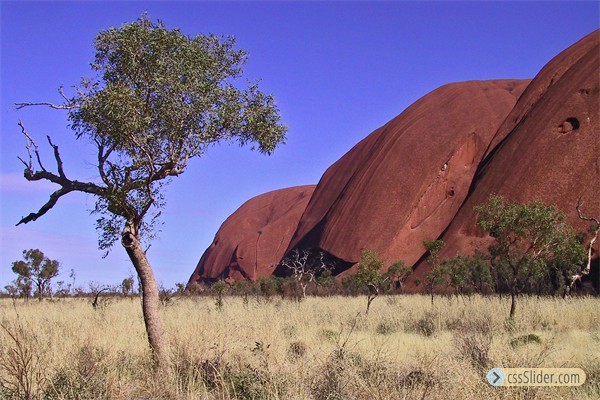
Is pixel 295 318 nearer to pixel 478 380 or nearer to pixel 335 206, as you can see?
pixel 478 380

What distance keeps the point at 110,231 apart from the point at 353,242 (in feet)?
151

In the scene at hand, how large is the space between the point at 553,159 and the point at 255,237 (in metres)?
45.9

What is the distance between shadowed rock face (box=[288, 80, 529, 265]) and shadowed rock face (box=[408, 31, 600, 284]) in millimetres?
4985

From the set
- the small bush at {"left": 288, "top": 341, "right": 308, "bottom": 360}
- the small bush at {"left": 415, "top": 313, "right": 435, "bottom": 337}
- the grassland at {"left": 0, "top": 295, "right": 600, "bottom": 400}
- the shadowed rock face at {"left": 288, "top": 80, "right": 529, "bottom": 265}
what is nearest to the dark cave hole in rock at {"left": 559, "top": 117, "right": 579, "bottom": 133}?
the shadowed rock face at {"left": 288, "top": 80, "right": 529, "bottom": 265}

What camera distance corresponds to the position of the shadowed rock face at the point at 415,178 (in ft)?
175

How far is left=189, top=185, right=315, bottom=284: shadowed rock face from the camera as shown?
7675 centimetres

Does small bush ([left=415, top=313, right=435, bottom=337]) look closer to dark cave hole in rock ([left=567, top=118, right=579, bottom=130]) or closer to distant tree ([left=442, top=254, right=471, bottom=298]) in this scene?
distant tree ([left=442, top=254, right=471, bottom=298])

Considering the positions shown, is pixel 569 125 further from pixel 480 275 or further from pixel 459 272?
pixel 459 272

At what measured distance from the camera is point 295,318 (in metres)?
16.8

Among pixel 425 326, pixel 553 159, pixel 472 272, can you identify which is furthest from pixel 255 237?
pixel 425 326

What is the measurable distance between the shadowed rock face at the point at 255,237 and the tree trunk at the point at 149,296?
59.4m

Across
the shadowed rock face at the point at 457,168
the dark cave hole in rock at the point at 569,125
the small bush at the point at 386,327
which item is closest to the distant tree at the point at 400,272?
the shadowed rock face at the point at 457,168

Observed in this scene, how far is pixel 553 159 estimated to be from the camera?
4250cm

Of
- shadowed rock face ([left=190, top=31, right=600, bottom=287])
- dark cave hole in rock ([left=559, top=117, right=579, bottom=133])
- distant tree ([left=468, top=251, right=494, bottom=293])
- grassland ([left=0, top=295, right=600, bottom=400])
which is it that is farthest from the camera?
dark cave hole in rock ([left=559, top=117, right=579, bottom=133])
